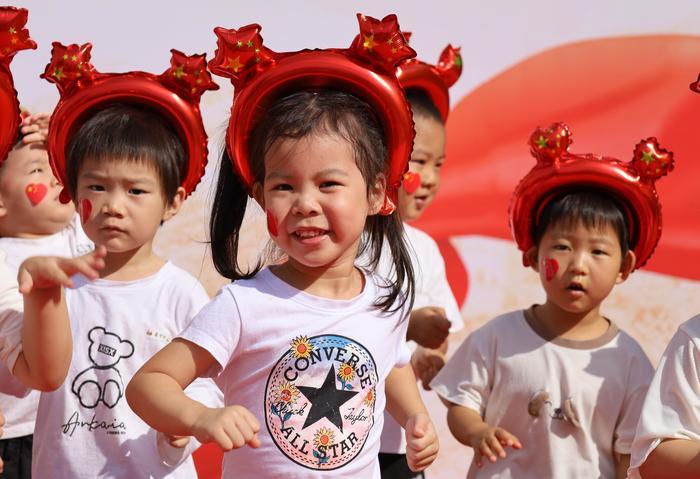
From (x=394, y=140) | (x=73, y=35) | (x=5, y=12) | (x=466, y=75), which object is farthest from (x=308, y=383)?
(x=466, y=75)

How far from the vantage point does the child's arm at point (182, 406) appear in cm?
198

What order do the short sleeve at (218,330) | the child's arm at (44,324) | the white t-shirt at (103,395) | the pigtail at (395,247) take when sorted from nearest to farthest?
the child's arm at (44,324), the short sleeve at (218,330), the pigtail at (395,247), the white t-shirt at (103,395)

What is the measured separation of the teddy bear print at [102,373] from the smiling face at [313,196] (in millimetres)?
712

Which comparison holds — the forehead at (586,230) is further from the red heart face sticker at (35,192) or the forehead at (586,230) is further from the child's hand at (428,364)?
the red heart face sticker at (35,192)

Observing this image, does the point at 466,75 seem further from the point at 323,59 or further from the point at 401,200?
the point at 323,59

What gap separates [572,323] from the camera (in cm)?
330

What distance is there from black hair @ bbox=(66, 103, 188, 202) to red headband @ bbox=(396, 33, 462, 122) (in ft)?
3.32

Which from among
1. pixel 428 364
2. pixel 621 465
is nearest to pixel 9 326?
pixel 428 364

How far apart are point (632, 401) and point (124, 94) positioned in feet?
5.29

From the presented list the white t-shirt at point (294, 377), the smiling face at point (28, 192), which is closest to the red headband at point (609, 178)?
the white t-shirt at point (294, 377)

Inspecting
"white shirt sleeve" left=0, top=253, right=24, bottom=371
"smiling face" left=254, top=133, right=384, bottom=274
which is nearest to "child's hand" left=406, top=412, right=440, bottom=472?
"smiling face" left=254, top=133, right=384, bottom=274

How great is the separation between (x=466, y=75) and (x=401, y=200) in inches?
59.3

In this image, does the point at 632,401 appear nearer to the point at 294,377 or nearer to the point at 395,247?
the point at 395,247

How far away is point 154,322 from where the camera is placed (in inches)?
115
